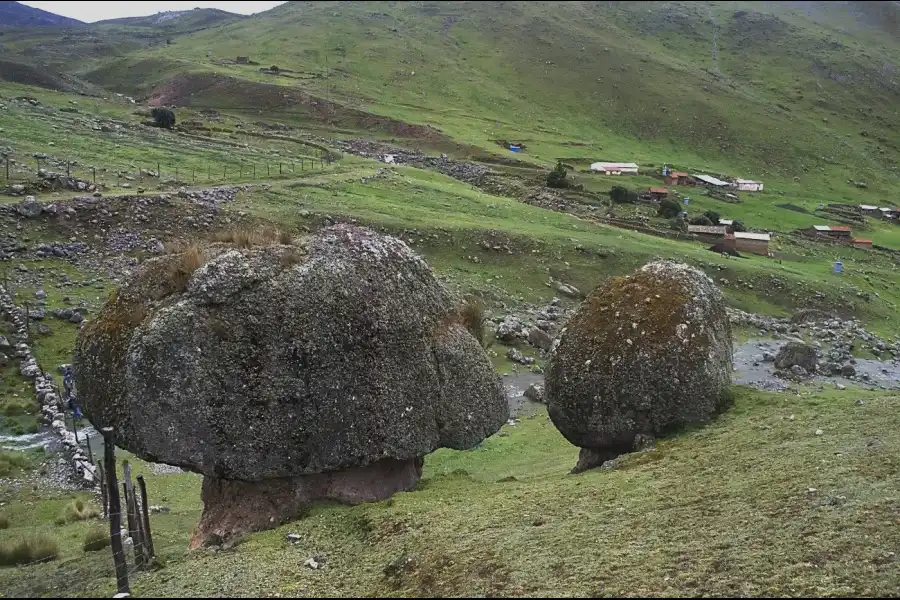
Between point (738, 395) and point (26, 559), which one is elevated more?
point (738, 395)

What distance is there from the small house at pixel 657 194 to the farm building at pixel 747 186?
1025 inches

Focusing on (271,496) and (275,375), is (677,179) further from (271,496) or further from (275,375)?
(271,496)

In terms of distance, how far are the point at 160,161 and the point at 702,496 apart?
68827 mm

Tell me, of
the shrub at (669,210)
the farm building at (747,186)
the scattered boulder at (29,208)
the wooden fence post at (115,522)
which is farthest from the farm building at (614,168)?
the wooden fence post at (115,522)

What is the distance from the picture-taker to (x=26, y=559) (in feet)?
57.3

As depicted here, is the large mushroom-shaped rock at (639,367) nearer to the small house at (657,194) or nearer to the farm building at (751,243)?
the farm building at (751,243)

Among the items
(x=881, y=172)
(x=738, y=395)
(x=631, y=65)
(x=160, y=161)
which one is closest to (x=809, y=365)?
(x=738, y=395)

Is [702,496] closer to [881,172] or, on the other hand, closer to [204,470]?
[204,470]

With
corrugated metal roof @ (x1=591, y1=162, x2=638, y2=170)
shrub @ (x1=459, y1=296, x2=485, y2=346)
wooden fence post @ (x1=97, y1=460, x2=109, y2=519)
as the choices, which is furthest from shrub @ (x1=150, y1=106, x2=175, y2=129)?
shrub @ (x1=459, y1=296, x2=485, y2=346)

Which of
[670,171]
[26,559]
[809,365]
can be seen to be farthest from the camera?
[670,171]

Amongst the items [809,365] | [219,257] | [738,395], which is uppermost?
[219,257]

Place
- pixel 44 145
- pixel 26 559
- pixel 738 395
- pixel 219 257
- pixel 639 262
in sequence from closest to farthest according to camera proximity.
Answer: pixel 26 559
pixel 219 257
pixel 738 395
pixel 639 262
pixel 44 145

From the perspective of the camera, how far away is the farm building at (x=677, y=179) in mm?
115000

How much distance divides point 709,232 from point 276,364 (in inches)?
2785
